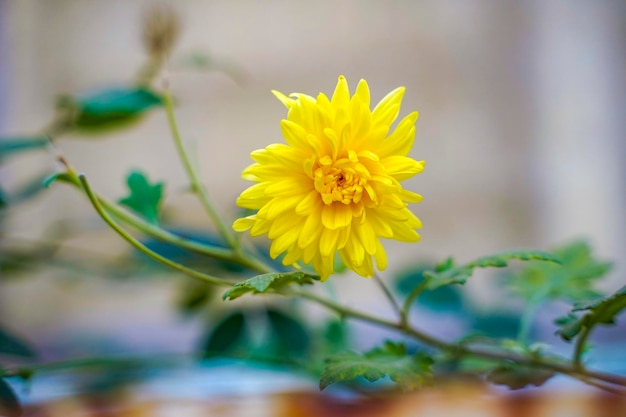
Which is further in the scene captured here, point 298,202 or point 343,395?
point 343,395

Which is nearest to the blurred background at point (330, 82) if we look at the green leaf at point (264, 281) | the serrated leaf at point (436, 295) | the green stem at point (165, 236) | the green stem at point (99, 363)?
the serrated leaf at point (436, 295)

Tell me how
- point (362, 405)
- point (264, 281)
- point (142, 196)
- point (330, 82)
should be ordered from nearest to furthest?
1. point (264, 281)
2. point (142, 196)
3. point (362, 405)
4. point (330, 82)

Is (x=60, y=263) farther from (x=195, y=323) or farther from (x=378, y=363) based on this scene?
(x=378, y=363)

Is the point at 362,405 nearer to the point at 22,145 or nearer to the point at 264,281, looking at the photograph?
the point at 264,281

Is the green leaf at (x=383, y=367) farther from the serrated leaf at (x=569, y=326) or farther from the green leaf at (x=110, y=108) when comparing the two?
the green leaf at (x=110, y=108)

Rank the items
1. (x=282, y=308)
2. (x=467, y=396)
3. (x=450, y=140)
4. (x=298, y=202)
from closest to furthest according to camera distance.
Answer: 1. (x=298, y=202)
2. (x=467, y=396)
3. (x=282, y=308)
4. (x=450, y=140)

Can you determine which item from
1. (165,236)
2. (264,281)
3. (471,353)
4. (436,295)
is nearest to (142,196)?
(165,236)

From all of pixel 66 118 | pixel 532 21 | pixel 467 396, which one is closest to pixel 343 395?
pixel 467 396

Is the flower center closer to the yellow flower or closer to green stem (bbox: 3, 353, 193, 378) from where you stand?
the yellow flower
